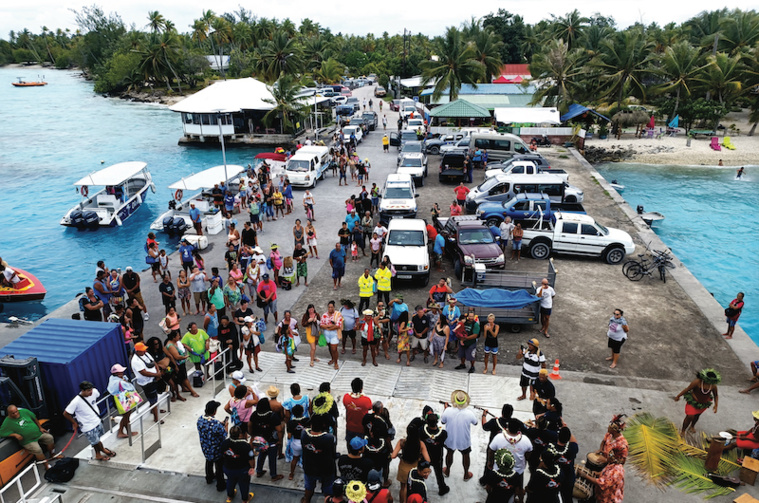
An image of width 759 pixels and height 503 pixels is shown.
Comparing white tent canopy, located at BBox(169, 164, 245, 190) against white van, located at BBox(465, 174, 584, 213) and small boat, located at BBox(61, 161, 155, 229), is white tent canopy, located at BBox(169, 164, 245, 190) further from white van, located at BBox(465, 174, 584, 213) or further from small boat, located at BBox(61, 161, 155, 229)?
white van, located at BBox(465, 174, 584, 213)

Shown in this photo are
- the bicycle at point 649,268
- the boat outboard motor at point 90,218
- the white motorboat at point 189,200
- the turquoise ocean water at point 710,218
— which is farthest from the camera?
the boat outboard motor at point 90,218

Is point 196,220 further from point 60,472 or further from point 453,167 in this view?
point 453,167

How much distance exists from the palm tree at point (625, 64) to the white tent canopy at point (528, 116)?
30.4ft

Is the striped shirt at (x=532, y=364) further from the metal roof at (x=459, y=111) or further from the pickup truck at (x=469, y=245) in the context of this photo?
the metal roof at (x=459, y=111)

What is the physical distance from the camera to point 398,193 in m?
21.1

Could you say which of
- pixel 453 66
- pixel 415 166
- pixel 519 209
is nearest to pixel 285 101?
pixel 453 66

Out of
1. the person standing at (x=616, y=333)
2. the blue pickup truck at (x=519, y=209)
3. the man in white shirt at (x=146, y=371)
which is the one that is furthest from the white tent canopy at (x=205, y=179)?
the person standing at (x=616, y=333)

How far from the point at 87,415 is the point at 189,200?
17435 millimetres

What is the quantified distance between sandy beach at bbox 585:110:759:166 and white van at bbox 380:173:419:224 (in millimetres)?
24086

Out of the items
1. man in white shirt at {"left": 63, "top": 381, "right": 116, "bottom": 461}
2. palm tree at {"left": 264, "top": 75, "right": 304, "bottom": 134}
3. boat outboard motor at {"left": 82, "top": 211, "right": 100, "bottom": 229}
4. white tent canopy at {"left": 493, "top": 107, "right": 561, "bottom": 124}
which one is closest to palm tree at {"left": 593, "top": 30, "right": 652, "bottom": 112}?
white tent canopy at {"left": 493, "top": 107, "right": 561, "bottom": 124}

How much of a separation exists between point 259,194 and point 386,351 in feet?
38.0

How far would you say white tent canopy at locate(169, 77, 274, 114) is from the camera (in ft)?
105

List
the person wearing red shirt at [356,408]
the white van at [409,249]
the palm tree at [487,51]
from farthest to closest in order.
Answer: the palm tree at [487,51] → the white van at [409,249] → the person wearing red shirt at [356,408]

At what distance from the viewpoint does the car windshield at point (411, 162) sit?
2766cm
